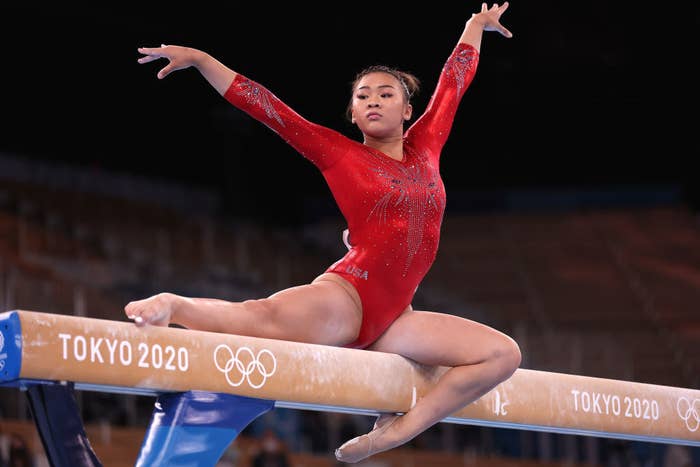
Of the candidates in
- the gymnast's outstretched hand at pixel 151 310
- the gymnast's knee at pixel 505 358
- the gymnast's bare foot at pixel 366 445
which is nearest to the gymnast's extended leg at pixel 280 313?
the gymnast's outstretched hand at pixel 151 310

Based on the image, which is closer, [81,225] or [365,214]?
[365,214]

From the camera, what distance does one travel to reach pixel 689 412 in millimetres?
4027

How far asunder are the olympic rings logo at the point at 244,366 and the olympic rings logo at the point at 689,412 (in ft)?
5.88

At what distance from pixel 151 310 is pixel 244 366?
1.14 feet

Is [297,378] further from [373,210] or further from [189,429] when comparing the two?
[373,210]

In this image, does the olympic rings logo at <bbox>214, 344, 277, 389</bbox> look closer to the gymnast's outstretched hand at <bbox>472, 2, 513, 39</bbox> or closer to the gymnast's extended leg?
the gymnast's extended leg

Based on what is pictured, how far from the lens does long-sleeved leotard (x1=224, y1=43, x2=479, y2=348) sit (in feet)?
11.0

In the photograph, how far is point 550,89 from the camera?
13227mm

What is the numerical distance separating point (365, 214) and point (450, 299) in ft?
30.2

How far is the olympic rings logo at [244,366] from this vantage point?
289 centimetres

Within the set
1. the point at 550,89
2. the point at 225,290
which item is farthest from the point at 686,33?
the point at 225,290

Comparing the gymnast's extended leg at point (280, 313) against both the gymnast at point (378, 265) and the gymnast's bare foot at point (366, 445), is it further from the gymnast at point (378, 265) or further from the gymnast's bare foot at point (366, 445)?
the gymnast's bare foot at point (366, 445)

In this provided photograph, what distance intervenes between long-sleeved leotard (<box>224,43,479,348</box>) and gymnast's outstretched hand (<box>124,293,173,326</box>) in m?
0.73

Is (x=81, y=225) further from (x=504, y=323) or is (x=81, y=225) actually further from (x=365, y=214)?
(x=365, y=214)
